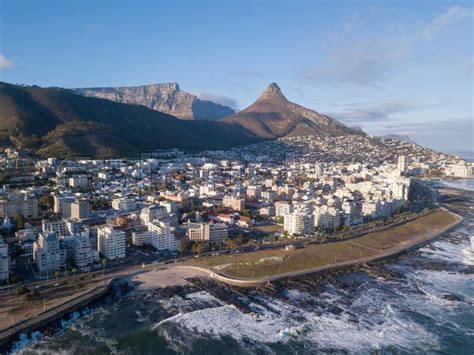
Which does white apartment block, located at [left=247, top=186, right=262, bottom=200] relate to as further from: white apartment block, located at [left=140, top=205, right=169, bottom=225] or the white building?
white apartment block, located at [left=140, top=205, right=169, bottom=225]

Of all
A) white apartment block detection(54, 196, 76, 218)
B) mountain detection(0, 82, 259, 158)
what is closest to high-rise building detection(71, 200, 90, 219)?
white apartment block detection(54, 196, 76, 218)

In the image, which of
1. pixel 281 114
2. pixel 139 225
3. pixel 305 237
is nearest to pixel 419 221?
pixel 305 237

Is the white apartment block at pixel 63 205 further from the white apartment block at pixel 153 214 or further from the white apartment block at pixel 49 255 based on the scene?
the white apartment block at pixel 49 255

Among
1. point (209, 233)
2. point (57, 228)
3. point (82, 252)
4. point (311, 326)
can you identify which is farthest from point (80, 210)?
point (311, 326)

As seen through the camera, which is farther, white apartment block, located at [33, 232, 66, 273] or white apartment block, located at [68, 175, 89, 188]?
white apartment block, located at [68, 175, 89, 188]

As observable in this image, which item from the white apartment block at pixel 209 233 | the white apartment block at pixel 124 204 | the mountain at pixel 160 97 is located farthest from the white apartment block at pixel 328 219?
the mountain at pixel 160 97

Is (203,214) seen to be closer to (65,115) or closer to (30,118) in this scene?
(30,118)
